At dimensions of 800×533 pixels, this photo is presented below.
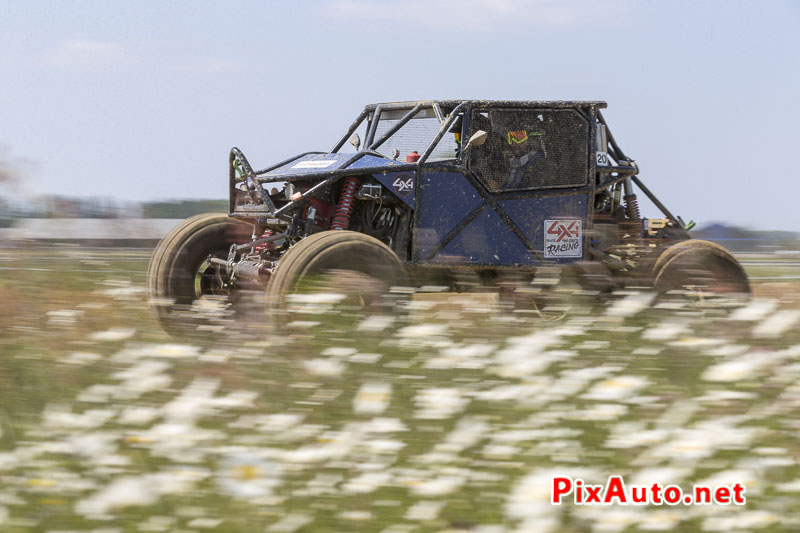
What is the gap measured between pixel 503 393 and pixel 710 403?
77 centimetres

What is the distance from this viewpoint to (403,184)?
311 inches

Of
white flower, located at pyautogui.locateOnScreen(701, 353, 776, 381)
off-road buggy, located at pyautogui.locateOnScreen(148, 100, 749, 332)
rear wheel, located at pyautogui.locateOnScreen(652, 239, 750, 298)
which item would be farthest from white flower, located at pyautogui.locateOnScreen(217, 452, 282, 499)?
rear wheel, located at pyautogui.locateOnScreen(652, 239, 750, 298)

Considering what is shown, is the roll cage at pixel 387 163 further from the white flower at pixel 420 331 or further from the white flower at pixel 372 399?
the white flower at pixel 372 399

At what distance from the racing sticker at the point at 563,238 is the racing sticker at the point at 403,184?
1.43 meters

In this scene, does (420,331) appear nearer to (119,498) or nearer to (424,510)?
(424,510)

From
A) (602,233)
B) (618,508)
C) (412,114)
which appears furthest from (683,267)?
(618,508)

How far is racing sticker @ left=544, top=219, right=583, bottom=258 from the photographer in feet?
28.3

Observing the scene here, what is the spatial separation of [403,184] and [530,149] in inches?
56.5

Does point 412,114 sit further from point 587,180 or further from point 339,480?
point 339,480

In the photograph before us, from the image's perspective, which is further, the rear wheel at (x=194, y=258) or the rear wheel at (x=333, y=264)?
the rear wheel at (x=194, y=258)

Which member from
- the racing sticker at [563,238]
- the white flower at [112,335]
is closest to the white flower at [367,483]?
the white flower at [112,335]

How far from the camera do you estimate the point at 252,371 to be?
3965 mm

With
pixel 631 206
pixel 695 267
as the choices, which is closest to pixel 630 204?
pixel 631 206

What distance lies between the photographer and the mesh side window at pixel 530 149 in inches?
329
